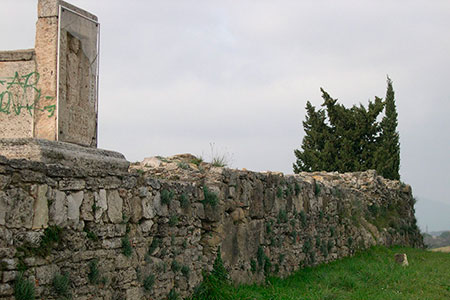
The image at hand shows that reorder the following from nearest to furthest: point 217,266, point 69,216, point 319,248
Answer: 1. point 69,216
2. point 217,266
3. point 319,248

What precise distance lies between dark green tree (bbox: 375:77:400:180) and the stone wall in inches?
519

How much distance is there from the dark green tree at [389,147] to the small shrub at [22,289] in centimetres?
2187

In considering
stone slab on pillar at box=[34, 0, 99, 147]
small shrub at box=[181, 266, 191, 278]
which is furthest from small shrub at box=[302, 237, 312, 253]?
stone slab on pillar at box=[34, 0, 99, 147]

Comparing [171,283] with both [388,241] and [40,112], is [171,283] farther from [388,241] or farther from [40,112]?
[388,241]

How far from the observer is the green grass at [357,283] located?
7934 millimetres

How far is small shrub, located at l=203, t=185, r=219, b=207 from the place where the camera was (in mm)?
7508

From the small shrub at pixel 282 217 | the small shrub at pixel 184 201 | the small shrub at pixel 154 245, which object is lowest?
the small shrub at pixel 154 245

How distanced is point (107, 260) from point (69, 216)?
0.75 metres

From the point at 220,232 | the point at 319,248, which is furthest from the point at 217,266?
the point at 319,248

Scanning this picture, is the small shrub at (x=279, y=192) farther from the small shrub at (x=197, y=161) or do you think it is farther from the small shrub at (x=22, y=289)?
the small shrub at (x=22, y=289)

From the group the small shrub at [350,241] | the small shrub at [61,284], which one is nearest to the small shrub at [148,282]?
the small shrub at [61,284]

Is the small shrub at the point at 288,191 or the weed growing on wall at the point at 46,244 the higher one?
the small shrub at the point at 288,191

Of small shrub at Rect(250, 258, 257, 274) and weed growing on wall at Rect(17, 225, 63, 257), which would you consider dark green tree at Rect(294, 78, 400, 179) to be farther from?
weed growing on wall at Rect(17, 225, 63, 257)

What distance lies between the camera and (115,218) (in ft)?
18.0
